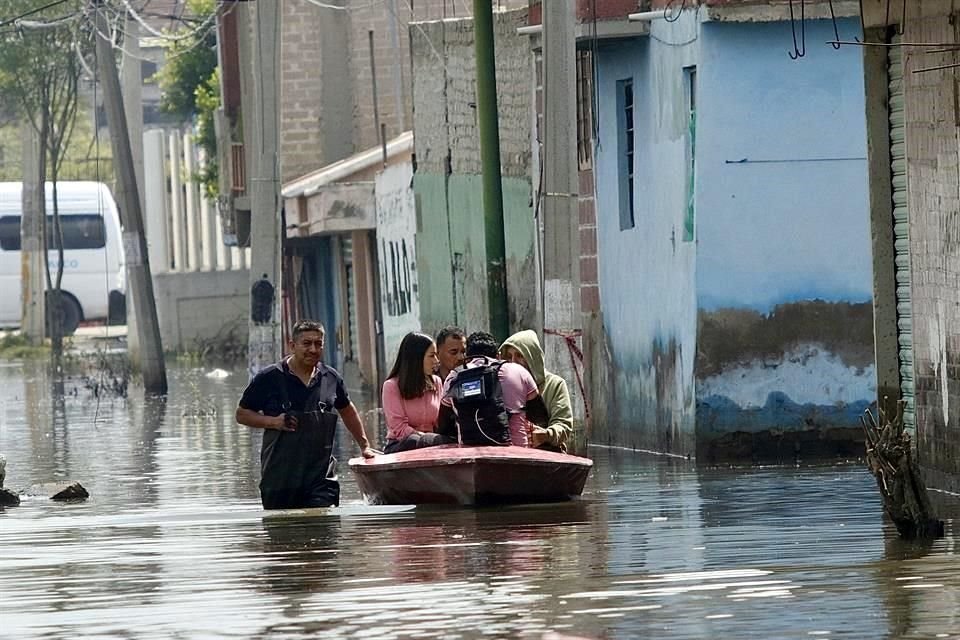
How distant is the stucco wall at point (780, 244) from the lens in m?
22.2

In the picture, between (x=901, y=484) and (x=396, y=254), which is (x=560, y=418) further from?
(x=396, y=254)

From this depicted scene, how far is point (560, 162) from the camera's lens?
2070cm

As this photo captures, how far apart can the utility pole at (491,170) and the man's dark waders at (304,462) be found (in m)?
6.85

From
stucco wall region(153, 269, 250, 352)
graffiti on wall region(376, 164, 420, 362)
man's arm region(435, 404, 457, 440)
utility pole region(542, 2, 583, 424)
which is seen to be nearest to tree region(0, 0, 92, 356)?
stucco wall region(153, 269, 250, 352)

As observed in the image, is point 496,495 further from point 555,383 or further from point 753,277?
point 753,277

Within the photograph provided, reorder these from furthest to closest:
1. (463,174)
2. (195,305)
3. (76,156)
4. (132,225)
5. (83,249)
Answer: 1. (76,156)
2. (83,249)
3. (195,305)
4. (132,225)
5. (463,174)

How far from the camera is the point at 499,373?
57.4ft

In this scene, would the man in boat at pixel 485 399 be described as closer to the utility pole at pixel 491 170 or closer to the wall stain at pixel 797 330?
the wall stain at pixel 797 330

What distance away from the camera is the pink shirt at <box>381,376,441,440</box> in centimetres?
1775

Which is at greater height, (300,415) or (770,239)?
(770,239)

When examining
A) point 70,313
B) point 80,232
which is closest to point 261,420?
point 80,232

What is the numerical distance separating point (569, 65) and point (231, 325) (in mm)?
35407

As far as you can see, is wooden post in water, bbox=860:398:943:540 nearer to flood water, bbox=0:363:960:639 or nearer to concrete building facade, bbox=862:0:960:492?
flood water, bbox=0:363:960:639

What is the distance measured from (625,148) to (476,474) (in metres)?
8.26
